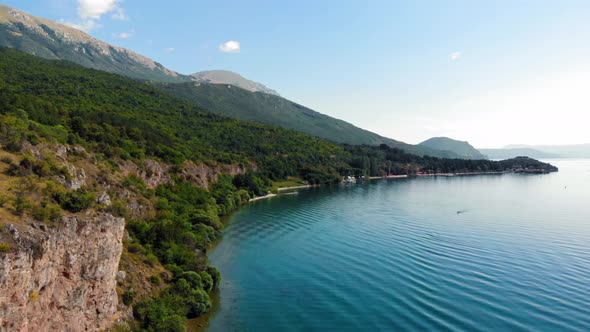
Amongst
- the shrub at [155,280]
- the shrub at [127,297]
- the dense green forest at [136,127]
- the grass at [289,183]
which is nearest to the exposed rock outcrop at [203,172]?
the dense green forest at [136,127]

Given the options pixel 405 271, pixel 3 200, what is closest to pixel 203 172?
pixel 405 271

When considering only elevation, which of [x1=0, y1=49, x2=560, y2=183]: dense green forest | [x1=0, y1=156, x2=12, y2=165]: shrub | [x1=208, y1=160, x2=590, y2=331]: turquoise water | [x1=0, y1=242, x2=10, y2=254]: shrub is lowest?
[x1=208, y1=160, x2=590, y2=331]: turquoise water

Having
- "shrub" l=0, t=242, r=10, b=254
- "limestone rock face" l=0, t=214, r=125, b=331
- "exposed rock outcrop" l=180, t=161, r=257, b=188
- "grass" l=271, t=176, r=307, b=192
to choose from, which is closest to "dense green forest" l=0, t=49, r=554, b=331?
"exposed rock outcrop" l=180, t=161, r=257, b=188

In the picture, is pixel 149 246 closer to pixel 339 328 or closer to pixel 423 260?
pixel 339 328

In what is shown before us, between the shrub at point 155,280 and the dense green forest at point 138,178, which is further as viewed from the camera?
the shrub at point 155,280

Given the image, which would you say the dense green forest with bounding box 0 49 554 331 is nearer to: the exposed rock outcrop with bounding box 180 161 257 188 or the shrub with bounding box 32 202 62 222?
the shrub with bounding box 32 202 62 222

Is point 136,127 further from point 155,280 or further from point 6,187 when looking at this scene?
point 6,187

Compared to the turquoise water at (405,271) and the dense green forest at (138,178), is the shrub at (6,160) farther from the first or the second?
the turquoise water at (405,271)
